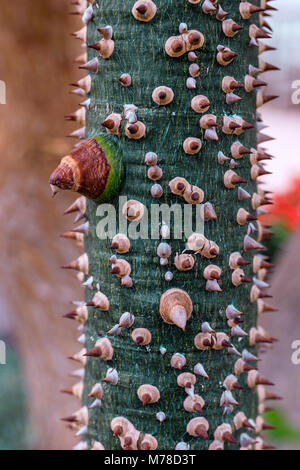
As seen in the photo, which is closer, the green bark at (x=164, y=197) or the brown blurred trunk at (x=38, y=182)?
the green bark at (x=164, y=197)

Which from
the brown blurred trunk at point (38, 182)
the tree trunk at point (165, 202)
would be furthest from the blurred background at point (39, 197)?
the tree trunk at point (165, 202)

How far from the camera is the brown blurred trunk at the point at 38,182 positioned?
136 inches

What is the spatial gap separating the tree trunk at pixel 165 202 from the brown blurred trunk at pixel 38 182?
220 centimetres

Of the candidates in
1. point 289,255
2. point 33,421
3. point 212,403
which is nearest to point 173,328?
point 212,403

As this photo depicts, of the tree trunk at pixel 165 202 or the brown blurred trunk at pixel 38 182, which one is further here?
the brown blurred trunk at pixel 38 182

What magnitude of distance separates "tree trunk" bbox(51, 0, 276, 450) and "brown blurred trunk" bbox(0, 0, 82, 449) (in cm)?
220

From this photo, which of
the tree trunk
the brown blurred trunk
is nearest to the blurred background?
the brown blurred trunk

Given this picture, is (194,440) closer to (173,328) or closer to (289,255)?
(173,328)

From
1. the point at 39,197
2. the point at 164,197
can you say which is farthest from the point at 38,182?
the point at 164,197

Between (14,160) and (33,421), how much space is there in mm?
1733

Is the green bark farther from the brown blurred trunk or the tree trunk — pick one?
the brown blurred trunk

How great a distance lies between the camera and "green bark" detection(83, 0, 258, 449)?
1.22 meters

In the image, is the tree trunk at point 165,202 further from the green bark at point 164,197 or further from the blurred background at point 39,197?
the blurred background at point 39,197

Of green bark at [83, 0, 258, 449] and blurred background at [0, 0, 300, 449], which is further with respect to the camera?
blurred background at [0, 0, 300, 449]
